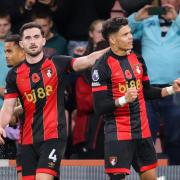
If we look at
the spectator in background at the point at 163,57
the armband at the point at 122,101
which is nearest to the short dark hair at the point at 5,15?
the spectator in background at the point at 163,57

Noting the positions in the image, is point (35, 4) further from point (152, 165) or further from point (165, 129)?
point (152, 165)

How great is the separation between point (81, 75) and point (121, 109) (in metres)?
2.40

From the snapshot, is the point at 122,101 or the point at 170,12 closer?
the point at 122,101

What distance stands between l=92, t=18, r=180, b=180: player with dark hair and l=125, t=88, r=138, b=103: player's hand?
0.18m

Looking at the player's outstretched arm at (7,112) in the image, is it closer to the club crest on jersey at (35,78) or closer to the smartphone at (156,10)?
the club crest on jersey at (35,78)

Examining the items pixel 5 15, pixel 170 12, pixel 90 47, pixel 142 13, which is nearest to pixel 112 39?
pixel 142 13

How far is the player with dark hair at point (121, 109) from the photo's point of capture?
26.5ft

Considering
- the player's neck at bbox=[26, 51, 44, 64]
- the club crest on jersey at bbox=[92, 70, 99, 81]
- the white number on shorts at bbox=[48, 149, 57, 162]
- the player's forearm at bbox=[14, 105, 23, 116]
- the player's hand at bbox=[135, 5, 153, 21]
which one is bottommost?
Answer: the white number on shorts at bbox=[48, 149, 57, 162]

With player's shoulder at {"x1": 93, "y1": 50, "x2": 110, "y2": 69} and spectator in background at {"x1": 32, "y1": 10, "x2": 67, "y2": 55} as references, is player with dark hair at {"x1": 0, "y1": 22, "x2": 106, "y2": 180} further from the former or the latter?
spectator in background at {"x1": 32, "y1": 10, "x2": 67, "y2": 55}

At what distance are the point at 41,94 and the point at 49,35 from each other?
2482 millimetres

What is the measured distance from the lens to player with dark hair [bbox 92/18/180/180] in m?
8.07

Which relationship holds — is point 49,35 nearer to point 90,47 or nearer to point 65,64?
point 90,47

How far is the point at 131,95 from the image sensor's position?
7.78m

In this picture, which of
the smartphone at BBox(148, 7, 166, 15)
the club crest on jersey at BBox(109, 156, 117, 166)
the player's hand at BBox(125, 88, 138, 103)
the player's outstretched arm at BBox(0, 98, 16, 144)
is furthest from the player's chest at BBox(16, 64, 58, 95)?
the smartphone at BBox(148, 7, 166, 15)
